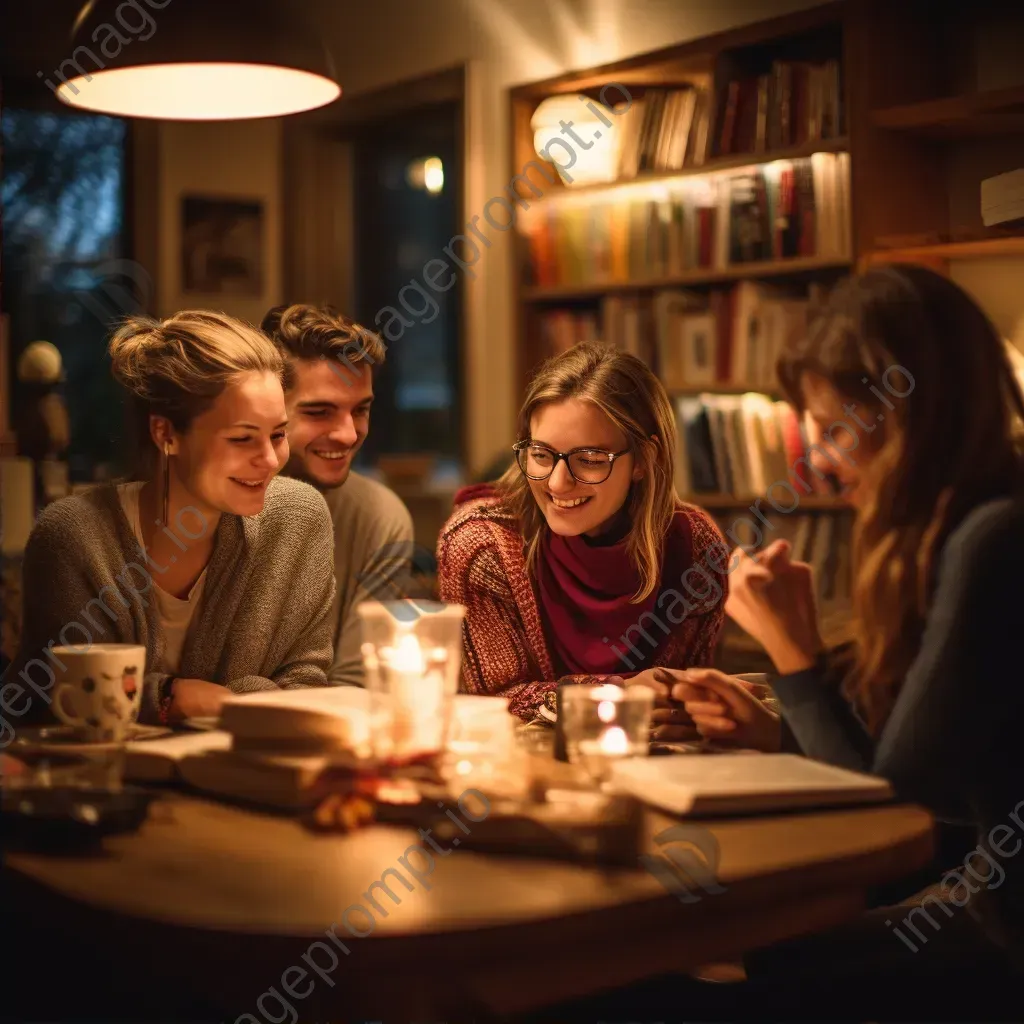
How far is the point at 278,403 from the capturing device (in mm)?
1974

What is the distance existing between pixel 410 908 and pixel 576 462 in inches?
46.5

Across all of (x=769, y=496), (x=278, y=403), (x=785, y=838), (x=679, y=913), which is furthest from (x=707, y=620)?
(x=769, y=496)

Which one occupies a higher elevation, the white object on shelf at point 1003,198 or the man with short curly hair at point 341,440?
the white object on shelf at point 1003,198

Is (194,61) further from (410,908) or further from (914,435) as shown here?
(410,908)

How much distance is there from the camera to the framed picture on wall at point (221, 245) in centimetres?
560

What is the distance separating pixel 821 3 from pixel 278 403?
2.46 m

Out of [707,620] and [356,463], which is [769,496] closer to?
[707,620]

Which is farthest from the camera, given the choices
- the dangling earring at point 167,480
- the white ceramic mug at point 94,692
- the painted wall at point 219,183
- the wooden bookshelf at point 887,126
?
the painted wall at point 219,183

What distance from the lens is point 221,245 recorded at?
5656mm

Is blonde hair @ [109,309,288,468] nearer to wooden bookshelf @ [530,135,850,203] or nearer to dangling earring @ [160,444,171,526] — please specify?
dangling earring @ [160,444,171,526]

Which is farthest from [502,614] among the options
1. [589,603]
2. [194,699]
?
[194,699]

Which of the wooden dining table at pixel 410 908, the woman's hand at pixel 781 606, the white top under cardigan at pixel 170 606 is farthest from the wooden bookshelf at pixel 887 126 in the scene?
the wooden dining table at pixel 410 908

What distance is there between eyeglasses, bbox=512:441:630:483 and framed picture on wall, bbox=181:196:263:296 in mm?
3815

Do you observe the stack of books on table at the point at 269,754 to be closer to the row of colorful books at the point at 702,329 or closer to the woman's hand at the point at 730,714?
the woman's hand at the point at 730,714
